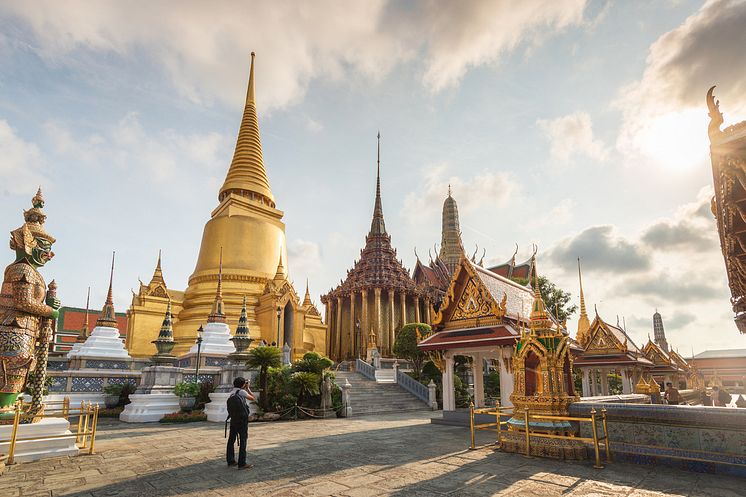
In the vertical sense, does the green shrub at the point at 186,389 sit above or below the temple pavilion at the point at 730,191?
below

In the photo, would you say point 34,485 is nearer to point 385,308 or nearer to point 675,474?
point 675,474

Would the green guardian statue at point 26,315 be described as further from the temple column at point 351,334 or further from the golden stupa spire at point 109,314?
the temple column at point 351,334

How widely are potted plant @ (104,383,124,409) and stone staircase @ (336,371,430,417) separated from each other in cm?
931

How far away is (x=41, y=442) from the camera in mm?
8305

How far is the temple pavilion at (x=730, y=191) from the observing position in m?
5.86

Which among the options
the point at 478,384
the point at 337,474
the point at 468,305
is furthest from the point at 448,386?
the point at 337,474

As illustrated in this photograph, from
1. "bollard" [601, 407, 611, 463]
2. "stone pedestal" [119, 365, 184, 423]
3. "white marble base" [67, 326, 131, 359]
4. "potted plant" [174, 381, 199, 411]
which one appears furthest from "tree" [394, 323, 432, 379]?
"bollard" [601, 407, 611, 463]

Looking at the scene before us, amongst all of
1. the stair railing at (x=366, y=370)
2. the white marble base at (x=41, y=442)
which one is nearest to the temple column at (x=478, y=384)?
the stair railing at (x=366, y=370)

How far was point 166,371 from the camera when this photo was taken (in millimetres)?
16984

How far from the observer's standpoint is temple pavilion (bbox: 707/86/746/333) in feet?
19.2

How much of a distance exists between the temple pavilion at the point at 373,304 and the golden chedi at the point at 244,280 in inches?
218

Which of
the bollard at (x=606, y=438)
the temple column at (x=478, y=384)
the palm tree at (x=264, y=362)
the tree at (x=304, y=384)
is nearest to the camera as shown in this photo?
the bollard at (x=606, y=438)

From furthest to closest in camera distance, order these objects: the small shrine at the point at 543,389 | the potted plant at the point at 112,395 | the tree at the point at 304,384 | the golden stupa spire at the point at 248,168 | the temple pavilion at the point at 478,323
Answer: the golden stupa spire at the point at 248,168, the potted plant at the point at 112,395, the tree at the point at 304,384, the temple pavilion at the point at 478,323, the small shrine at the point at 543,389

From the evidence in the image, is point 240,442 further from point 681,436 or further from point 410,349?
point 410,349
